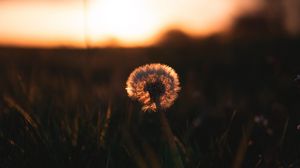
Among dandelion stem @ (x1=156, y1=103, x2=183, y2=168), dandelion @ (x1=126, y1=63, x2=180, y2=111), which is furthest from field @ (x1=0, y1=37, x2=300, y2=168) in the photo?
dandelion @ (x1=126, y1=63, x2=180, y2=111)

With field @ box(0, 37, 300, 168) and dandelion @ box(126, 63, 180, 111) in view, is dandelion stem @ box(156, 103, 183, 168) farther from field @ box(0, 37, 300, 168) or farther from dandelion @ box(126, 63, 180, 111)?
dandelion @ box(126, 63, 180, 111)

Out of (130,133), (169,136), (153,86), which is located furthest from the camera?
(130,133)

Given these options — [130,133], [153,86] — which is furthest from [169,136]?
[130,133]

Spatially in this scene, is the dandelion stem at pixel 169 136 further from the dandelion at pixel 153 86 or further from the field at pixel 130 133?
the dandelion at pixel 153 86

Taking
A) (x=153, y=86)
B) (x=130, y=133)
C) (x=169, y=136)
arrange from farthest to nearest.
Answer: (x=130, y=133), (x=153, y=86), (x=169, y=136)

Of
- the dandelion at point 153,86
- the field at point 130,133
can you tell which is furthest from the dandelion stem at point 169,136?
the dandelion at point 153,86

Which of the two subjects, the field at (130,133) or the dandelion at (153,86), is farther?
the field at (130,133)

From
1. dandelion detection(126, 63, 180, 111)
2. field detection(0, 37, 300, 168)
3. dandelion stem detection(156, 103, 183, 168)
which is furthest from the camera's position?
field detection(0, 37, 300, 168)

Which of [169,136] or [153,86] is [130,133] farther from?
[169,136]

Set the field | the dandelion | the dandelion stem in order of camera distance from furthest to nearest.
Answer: the field, the dandelion, the dandelion stem
